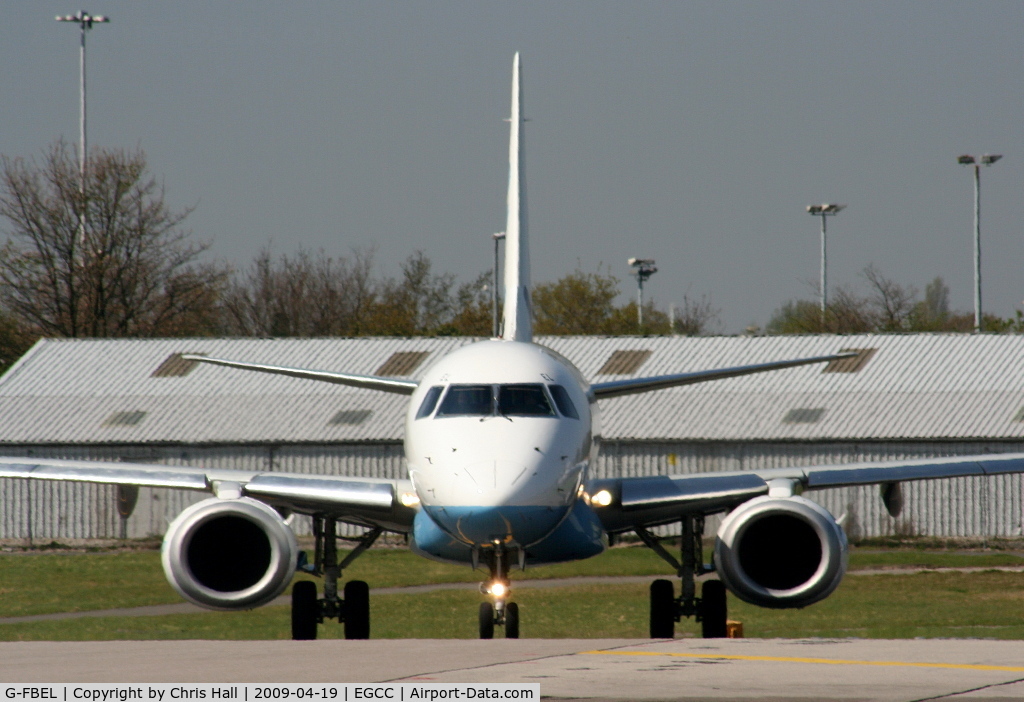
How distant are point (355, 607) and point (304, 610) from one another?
67cm

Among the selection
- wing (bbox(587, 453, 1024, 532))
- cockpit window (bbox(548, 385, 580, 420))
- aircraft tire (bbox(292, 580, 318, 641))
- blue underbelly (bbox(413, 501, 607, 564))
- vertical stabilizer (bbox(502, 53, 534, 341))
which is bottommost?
aircraft tire (bbox(292, 580, 318, 641))

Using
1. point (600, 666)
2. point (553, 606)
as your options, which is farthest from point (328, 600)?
point (600, 666)

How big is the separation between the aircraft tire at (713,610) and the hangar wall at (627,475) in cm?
2357

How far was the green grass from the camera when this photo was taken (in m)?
21.9

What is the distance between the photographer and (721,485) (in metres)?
18.3

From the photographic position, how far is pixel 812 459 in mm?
43281

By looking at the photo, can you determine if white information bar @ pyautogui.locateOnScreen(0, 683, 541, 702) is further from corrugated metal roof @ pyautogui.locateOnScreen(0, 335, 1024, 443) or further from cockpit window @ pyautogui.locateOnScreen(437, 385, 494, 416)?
corrugated metal roof @ pyautogui.locateOnScreen(0, 335, 1024, 443)

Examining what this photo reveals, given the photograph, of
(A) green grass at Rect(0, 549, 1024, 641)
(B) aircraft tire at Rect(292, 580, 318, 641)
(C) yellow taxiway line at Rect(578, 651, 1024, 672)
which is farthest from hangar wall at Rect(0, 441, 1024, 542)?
(C) yellow taxiway line at Rect(578, 651, 1024, 672)

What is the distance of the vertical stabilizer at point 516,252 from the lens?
21641 millimetres

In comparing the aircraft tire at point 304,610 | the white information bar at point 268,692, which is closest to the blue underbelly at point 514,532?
the aircraft tire at point 304,610

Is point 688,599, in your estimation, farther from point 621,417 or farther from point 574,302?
point 574,302

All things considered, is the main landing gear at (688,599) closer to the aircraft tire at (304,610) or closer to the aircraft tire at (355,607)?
the aircraft tire at (355,607)

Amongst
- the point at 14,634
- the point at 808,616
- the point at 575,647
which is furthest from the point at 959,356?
the point at 575,647

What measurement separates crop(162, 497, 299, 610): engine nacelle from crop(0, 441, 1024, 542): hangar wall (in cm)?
2560
